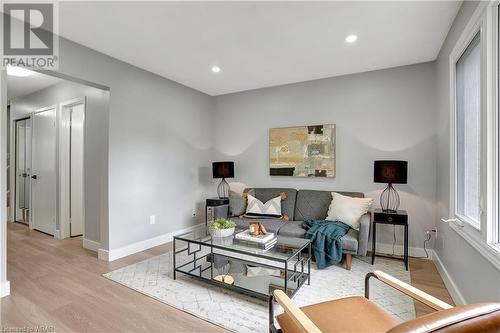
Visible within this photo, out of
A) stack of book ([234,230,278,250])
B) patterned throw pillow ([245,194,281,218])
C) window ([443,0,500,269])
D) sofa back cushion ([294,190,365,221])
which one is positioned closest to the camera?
window ([443,0,500,269])

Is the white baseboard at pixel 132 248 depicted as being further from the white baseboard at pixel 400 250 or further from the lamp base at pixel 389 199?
the lamp base at pixel 389 199

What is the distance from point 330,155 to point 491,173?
2.20 m

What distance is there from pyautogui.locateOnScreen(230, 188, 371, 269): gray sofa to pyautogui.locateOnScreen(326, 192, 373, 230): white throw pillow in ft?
0.32

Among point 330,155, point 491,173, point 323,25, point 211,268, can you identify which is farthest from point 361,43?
point 211,268

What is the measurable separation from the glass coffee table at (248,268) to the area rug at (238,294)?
97mm

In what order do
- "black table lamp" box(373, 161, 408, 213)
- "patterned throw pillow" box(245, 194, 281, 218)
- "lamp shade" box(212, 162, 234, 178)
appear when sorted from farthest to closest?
"lamp shade" box(212, 162, 234, 178) < "patterned throw pillow" box(245, 194, 281, 218) < "black table lamp" box(373, 161, 408, 213)

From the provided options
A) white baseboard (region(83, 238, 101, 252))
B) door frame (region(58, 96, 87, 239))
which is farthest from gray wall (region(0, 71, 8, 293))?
door frame (region(58, 96, 87, 239))

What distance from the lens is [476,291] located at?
5.60 feet

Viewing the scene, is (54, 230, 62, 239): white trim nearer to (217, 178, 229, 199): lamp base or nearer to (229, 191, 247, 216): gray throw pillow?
(217, 178, 229, 199): lamp base

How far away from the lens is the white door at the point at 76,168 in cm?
404

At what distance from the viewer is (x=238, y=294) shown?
89.5 inches

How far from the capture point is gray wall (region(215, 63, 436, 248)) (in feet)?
10.4

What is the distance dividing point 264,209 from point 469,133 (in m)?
2.46

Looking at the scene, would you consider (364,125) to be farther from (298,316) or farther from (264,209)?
(298,316)
